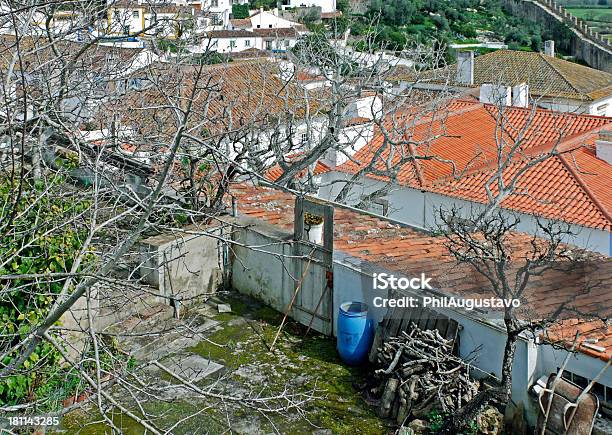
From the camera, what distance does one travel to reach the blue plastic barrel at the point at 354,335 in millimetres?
9109

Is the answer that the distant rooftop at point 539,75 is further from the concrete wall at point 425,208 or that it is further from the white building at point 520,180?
the concrete wall at point 425,208

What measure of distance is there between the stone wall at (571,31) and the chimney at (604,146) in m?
43.4

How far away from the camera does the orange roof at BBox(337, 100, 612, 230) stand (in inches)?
610

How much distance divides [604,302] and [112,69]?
7.93m

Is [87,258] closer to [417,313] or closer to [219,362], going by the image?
[219,362]

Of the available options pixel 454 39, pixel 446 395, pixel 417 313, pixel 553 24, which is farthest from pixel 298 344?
pixel 553 24

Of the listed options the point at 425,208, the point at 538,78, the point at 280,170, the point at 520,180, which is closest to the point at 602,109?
the point at 538,78

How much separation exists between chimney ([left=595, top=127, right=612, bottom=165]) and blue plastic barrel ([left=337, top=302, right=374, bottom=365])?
10.7 m

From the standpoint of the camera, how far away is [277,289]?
35.1ft

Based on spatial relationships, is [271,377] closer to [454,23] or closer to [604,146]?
[604,146]

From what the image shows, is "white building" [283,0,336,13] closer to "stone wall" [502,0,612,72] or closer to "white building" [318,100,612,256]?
"stone wall" [502,0,612,72]

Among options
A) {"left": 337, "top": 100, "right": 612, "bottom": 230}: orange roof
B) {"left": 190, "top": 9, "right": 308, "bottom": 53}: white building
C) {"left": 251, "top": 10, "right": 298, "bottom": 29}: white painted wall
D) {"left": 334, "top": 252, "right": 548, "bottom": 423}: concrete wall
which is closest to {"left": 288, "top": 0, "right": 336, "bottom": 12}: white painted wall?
{"left": 251, "top": 10, "right": 298, "bottom": 29}: white painted wall

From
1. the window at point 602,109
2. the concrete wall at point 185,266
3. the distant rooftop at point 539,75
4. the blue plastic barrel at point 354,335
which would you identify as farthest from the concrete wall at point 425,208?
the window at point 602,109

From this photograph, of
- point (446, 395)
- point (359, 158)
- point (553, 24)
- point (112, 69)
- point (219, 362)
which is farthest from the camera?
point (553, 24)
